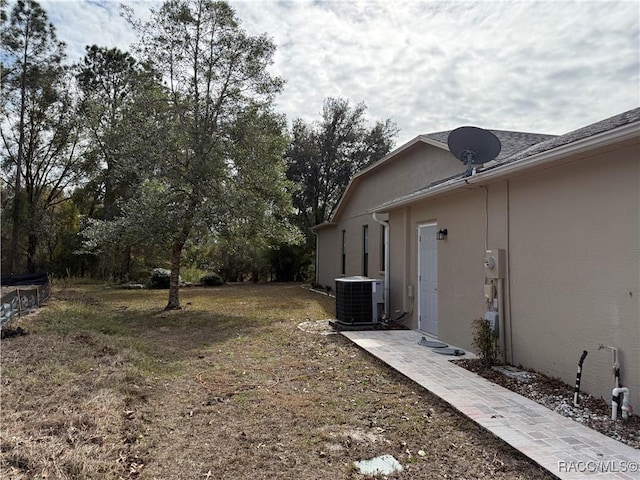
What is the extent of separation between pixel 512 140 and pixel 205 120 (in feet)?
24.3

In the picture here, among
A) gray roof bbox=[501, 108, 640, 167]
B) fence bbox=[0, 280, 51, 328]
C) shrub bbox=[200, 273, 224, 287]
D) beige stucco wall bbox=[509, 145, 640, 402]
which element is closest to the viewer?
beige stucco wall bbox=[509, 145, 640, 402]

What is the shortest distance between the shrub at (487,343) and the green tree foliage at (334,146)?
18337 millimetres

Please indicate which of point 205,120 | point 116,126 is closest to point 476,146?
point 205,120

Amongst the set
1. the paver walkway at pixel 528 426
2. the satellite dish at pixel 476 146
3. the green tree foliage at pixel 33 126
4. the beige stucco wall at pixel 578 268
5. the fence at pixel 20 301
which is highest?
the green tree foliage at pixel 33 126

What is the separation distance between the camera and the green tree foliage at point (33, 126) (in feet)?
56.5

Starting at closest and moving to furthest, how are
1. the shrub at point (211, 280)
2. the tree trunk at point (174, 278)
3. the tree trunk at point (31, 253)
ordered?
the tree trunk at point (174, 278) → the tree trunk at point (31, 253) → the shrub at point (211, 280)

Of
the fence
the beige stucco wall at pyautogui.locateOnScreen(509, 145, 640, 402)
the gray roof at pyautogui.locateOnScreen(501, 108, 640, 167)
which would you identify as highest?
the gray roof at pyautogui.locateOnScreen(501, 108, 640, 167)

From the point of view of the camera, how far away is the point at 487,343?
17.3 ft

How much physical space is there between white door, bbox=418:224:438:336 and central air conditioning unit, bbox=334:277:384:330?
0.96 meters

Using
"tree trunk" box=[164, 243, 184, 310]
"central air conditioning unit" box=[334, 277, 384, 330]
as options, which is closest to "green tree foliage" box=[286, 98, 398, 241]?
"tree trunk" box=[164, 243, 184, 310]

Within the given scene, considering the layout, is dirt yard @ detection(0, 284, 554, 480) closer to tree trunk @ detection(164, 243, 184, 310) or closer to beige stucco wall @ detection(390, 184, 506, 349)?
beige stucco wall @ detection(390, 184, 506, 349)

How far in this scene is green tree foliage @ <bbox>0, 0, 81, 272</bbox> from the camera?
1723 cm

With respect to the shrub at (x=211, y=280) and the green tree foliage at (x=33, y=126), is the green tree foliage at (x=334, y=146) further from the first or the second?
the green tree foliage at (x=33, y=126)

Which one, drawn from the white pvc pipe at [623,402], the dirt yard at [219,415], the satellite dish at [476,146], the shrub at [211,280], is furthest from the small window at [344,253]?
the white pvc pipe at [623,402]
